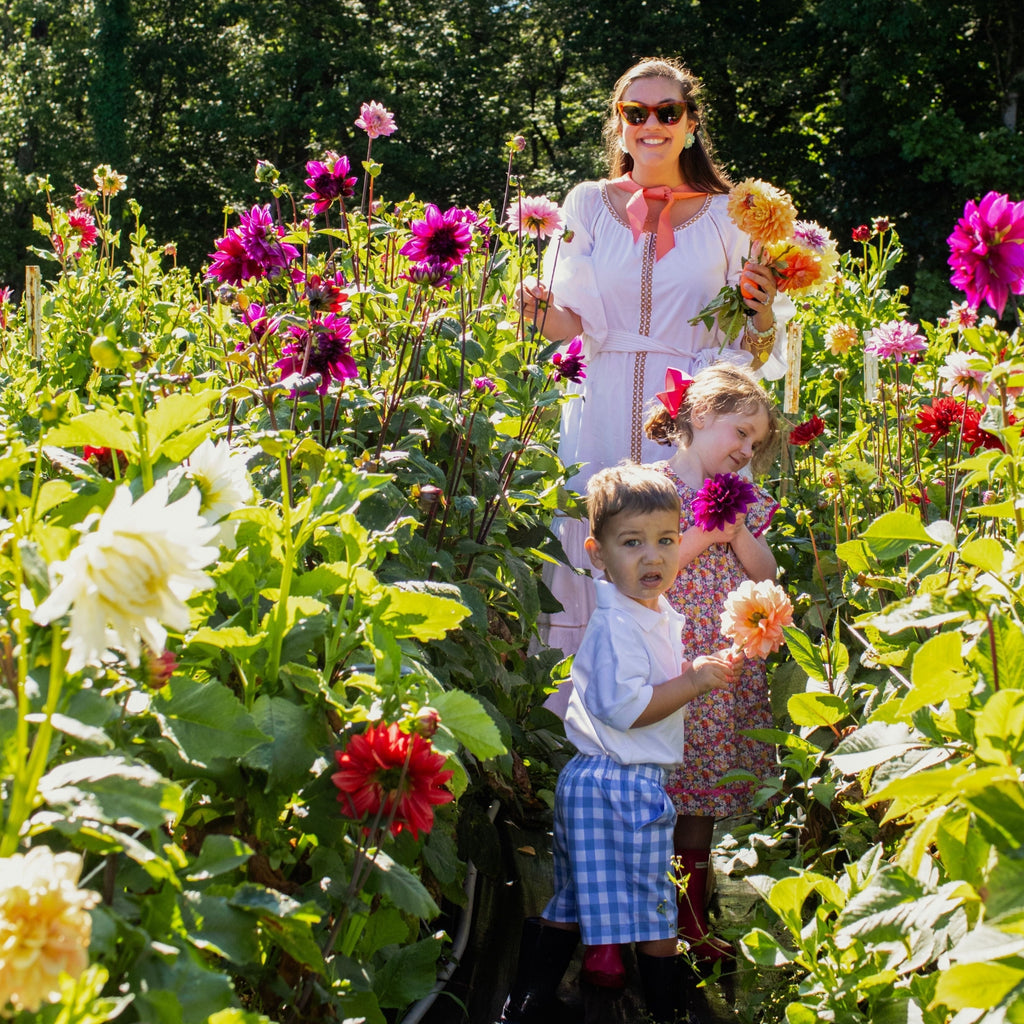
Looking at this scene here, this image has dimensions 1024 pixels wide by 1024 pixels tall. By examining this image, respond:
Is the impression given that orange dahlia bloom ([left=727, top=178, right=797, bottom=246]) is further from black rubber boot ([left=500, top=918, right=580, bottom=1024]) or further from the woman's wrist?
black rubber boot ([left=500, top=918, right=580, bottom=1024])

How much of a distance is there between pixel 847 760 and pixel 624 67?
67.0ft

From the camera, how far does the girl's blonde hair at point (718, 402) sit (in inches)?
103

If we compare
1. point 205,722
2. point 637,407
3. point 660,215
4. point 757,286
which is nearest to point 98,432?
point 205,722

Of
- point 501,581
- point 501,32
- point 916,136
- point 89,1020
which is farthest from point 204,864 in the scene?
point 501,32

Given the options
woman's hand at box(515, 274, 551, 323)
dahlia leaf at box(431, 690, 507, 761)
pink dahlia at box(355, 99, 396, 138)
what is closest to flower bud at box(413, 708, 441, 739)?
dahlia leaf at box(431, 690, 507, 761)

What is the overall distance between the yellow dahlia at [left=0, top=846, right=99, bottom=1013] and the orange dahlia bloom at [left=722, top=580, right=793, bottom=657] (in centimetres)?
139

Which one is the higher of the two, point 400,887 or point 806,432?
point 806,432

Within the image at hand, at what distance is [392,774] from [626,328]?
7.08ft

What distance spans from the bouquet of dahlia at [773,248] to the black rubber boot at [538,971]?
4.36 feet

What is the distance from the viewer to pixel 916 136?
15.7m

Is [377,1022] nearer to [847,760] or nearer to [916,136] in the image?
[847,760]

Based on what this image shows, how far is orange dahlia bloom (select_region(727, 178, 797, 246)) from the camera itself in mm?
2674

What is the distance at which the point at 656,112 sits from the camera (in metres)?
3.03

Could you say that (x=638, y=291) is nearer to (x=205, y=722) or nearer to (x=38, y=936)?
(x=205, y=722)
